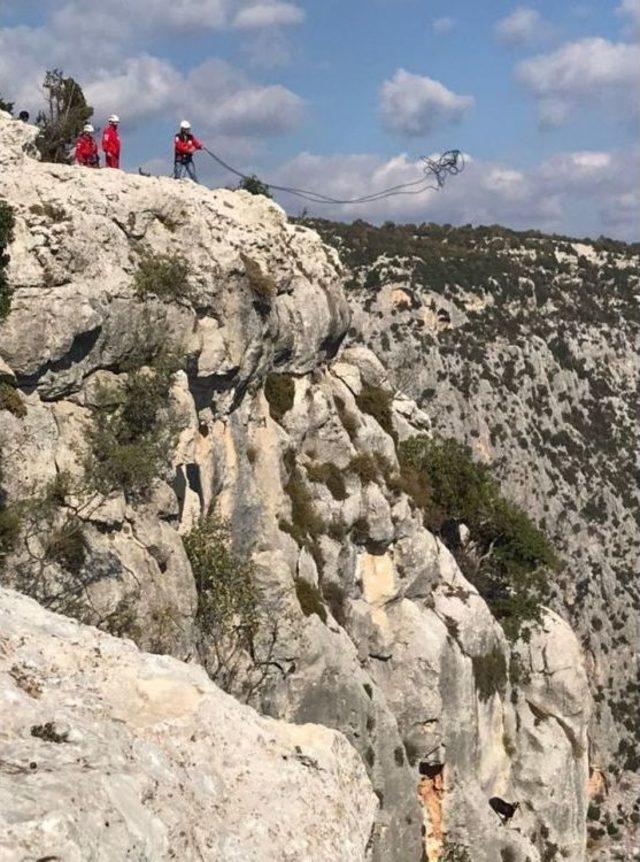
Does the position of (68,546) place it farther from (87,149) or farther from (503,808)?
(503,808)

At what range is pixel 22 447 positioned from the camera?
20.8 metres

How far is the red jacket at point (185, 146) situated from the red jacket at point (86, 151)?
3124 mm

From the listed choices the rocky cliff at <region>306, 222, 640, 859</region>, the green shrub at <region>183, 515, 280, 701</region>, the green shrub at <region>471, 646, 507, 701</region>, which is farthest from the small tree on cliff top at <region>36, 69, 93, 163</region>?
the rocky cliff at <region>306, 222, 640, 859</region>

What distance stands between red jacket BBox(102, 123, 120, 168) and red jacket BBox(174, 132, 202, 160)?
2611 mm

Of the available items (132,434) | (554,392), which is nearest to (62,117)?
(132,434)

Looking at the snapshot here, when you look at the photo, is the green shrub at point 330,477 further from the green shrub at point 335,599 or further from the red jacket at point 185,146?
the red jacket at point 185,146

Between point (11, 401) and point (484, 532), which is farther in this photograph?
point (484, 532)

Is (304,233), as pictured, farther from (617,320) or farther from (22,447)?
(617,320)

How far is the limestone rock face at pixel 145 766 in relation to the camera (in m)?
8.55

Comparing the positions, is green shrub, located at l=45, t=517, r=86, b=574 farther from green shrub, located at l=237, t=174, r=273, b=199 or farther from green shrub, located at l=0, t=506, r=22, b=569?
green shrub, located at l=237, t=174, r=273, b=199

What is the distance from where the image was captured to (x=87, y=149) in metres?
28.0

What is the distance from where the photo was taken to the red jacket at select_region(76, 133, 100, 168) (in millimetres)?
27938

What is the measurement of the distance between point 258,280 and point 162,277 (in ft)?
16.1

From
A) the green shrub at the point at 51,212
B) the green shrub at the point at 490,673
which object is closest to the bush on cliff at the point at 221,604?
the green shrub at the point at 51,212
